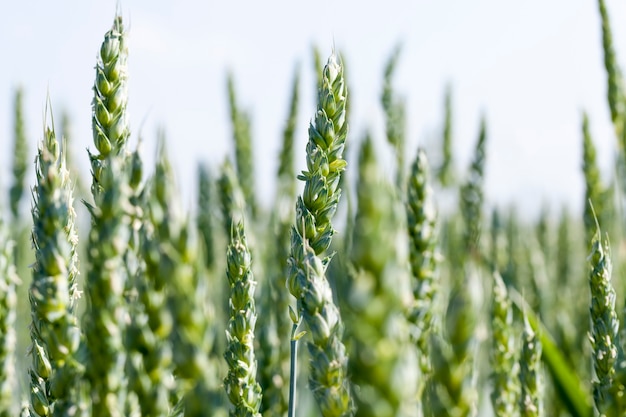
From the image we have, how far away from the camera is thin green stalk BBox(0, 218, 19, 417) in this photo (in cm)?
114

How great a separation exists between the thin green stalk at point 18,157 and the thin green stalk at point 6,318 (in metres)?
1.63

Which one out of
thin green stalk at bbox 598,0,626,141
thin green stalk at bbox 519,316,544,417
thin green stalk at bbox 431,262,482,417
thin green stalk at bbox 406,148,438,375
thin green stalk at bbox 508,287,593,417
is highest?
thin green stalk at bbox 598,0,626,141

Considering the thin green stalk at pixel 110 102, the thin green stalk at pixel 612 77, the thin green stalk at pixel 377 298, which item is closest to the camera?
the thin green stalk at pixel 377 298

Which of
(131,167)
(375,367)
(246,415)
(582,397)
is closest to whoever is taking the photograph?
(375,367)

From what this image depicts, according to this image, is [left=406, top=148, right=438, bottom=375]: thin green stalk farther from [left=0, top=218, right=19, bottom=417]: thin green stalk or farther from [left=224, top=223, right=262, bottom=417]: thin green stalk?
[left=0, top=218, right=19, bottom=417]: thin green stalk

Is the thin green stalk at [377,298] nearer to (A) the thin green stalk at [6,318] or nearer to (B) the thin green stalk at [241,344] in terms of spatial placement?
(B) the thin green stalk at [241,344]

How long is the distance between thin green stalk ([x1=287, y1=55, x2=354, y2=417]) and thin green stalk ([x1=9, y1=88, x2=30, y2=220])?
2.04 m

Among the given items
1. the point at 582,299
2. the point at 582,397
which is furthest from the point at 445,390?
the point at 582,299

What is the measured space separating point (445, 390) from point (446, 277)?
2.48 metres

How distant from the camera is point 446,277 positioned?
3053 millimetres

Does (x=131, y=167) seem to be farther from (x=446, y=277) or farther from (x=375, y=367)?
(x=446, y=277)

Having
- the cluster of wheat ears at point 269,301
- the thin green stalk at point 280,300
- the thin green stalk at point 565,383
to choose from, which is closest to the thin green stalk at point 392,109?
the thin green stalk at point 280,300

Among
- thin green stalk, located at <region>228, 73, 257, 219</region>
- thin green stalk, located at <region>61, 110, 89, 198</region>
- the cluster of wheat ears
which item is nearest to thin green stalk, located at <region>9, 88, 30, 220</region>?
thin green stalk, located at <region>61, 110, 89, 198</region>

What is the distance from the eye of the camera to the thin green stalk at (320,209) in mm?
828
